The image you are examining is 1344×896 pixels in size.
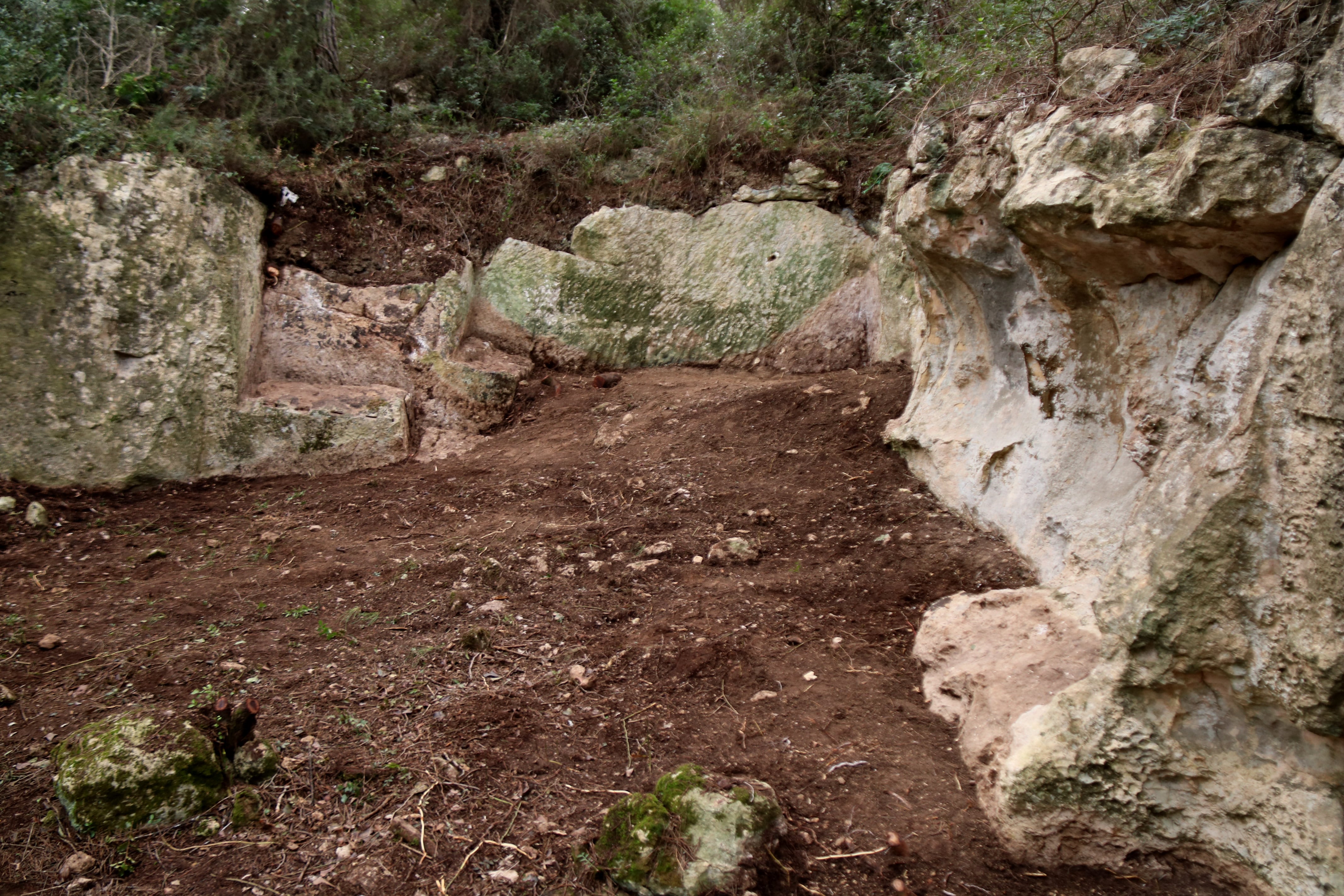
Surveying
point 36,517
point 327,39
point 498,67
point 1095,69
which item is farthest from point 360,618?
point 498,67

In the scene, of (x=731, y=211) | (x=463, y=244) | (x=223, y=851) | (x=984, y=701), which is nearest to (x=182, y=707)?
(x=223, y=851)

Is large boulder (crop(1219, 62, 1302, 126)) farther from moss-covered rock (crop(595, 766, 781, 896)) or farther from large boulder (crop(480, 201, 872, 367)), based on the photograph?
large boulder (crop(480, 201, 872, 367))

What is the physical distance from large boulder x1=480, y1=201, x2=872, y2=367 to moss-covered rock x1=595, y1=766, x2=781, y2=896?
429 centimetres

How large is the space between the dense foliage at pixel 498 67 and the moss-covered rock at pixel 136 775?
405 cm

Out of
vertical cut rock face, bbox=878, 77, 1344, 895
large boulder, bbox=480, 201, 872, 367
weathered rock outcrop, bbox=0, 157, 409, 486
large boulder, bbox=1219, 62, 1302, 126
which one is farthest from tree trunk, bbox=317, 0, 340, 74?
large boulder, bbox=1219, 62, 1302, 126

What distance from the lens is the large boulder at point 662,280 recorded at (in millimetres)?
6172

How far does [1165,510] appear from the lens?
7.28 feet

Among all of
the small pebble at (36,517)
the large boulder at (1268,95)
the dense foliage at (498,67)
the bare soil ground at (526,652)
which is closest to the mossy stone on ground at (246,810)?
the bare soil ground at (526,652)

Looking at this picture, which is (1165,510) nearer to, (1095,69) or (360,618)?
(1095,69)

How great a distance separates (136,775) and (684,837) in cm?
150

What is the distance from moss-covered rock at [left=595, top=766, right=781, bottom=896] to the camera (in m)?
2.04

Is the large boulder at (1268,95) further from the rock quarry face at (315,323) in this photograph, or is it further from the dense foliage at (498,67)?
the rock quarry face at (315,323)

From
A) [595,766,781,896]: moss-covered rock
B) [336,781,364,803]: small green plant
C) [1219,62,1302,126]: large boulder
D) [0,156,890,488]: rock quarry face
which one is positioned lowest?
[336,781,364,803]: small green plant

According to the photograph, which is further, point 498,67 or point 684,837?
point 498,67
